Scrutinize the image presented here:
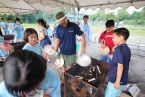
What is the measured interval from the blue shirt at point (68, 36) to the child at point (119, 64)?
3.11 ft

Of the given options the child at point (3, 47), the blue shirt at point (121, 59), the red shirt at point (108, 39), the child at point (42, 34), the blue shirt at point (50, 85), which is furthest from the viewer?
the child at point (42, 34)

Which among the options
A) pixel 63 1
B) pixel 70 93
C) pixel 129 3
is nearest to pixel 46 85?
pixel 70 93

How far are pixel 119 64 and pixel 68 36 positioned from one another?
1.18 metres

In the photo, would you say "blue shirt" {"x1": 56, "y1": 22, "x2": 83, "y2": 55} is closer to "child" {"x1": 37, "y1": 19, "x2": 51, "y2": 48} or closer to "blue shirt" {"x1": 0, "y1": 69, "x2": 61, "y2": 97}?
"child" {"x1": 37, "y1": 19, "x2": 51, "y2": 48}

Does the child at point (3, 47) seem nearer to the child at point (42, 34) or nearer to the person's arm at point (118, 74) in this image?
the child at point (42, 34)

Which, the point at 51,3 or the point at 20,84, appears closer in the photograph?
the point at 20,84

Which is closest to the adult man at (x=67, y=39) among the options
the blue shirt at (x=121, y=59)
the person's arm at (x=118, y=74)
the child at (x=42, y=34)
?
the blue shirt at (x=121, y=59)

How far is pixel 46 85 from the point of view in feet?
3.33

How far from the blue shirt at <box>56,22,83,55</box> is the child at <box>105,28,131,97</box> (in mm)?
947

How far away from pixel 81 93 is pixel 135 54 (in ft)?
18.7

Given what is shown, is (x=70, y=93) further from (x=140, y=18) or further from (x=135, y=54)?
(x=140, y=18)

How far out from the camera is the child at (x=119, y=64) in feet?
6.81

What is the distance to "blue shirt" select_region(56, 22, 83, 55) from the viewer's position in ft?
9.71

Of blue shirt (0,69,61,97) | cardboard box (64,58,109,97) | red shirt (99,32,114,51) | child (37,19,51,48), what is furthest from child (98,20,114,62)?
blue shirt (0,69,61,97)
